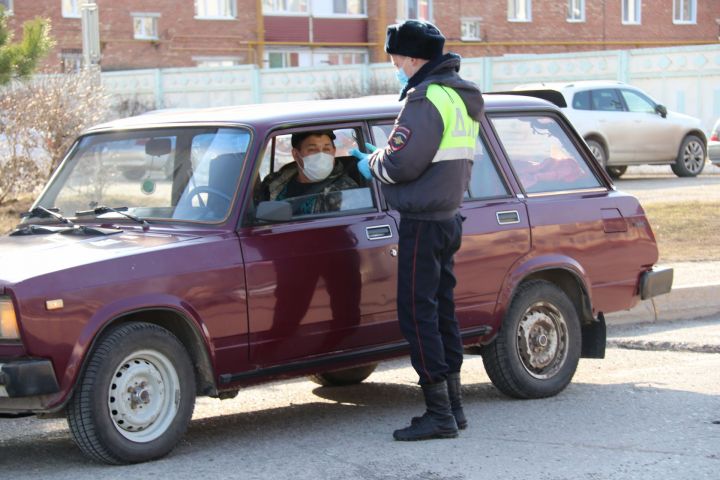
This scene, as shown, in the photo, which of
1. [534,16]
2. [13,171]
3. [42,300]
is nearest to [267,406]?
[42,300]

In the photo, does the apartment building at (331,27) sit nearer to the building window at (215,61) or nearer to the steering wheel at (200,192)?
the building window at (215,61)

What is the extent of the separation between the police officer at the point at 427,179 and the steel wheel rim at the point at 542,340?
105cm

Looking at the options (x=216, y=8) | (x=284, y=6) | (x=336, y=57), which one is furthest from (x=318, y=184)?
(x=336, y=57)

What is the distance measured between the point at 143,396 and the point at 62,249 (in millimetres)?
786

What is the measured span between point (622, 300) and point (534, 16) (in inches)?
1908

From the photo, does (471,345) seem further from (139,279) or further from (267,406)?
(139,279)

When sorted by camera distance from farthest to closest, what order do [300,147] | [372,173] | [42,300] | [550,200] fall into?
[550,200], [300,147], [372,173], [42,300]

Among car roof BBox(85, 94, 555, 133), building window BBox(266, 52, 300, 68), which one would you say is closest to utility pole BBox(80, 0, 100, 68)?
car roof BBox(85, 94, 555, 133)

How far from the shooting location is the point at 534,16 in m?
54.5

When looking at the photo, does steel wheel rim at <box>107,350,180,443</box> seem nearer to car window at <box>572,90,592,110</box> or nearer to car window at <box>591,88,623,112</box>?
car window at <box>572,90,592,110</box>

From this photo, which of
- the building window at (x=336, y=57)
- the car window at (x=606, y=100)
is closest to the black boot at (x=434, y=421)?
the car window at (x=606, y=100)

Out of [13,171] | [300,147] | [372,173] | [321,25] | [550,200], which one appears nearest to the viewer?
[372,173]

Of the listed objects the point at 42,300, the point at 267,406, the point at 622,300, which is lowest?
the point at 267,406

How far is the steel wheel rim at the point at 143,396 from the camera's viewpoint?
552 centimetres
